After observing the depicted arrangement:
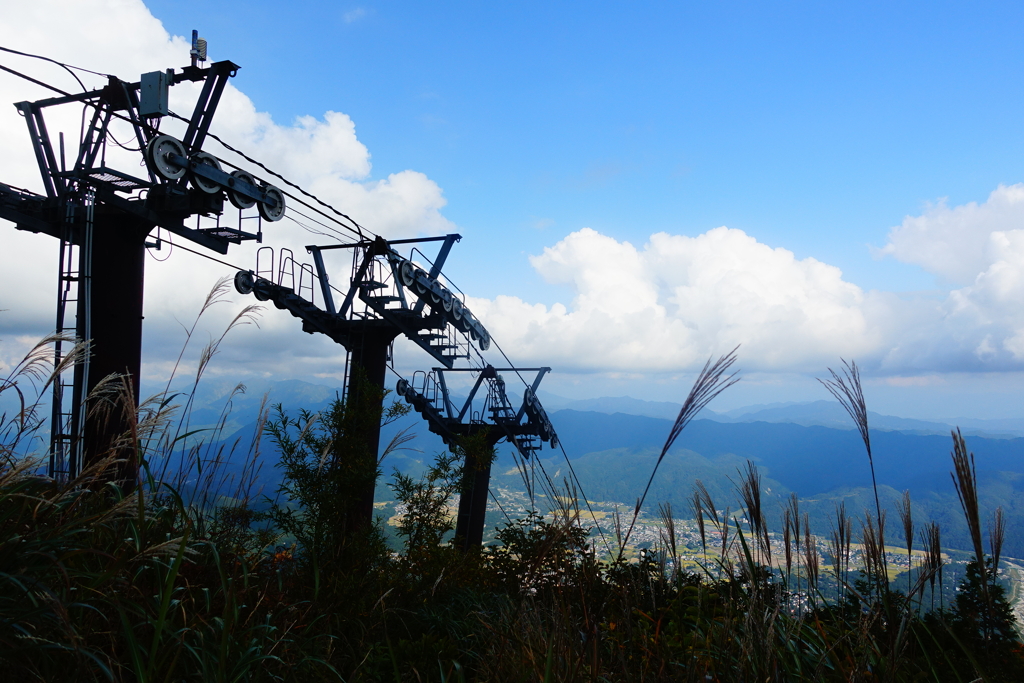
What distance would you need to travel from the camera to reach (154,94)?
862 centimetres

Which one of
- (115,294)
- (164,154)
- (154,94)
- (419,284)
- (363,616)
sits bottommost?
(363,616)

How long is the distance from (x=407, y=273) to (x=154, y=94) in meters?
5.48

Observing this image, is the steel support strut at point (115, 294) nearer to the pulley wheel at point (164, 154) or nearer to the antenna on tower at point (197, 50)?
the pulley wheel at point (164, 154)

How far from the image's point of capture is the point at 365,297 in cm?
1193

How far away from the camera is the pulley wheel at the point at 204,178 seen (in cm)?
871

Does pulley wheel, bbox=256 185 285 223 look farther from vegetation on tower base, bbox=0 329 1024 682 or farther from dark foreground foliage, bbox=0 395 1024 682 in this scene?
vegetation on tower base, bbox=0 329 1024 682

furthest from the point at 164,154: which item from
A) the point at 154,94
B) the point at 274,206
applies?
the point at 274,206

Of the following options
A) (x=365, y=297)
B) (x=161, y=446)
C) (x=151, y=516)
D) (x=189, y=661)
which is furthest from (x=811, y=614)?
(x=365, y=297)

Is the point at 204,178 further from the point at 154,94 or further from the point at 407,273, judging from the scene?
the point at 407,273

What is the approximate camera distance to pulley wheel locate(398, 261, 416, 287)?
12312 millimetres

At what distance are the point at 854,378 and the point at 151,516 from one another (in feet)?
12.0

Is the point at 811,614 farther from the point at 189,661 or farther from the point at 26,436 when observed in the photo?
the point at 26,436

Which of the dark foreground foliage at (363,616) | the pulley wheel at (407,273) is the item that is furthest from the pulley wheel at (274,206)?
the dark foreground foliage at (363,616)

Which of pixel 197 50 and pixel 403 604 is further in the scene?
pixel 197 50
